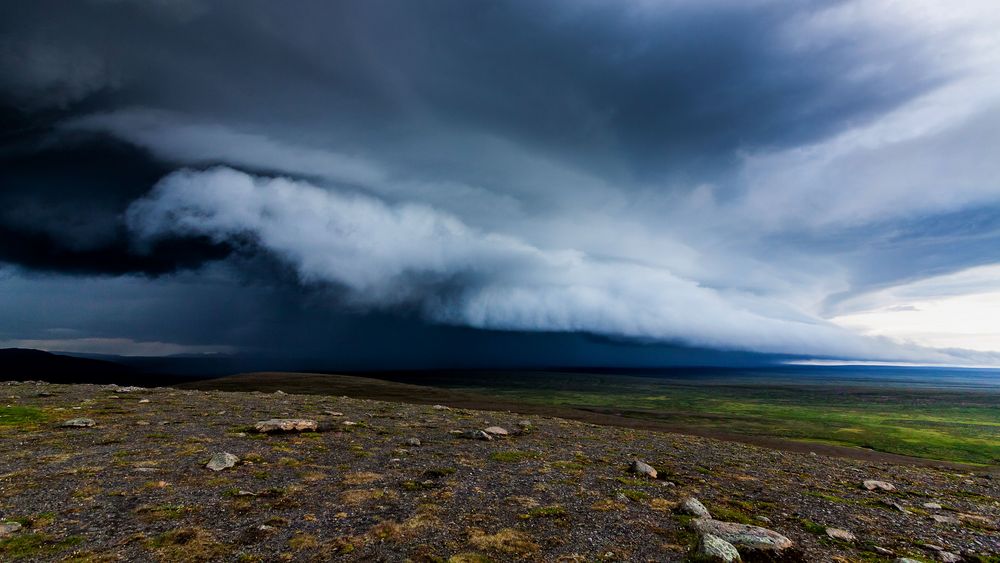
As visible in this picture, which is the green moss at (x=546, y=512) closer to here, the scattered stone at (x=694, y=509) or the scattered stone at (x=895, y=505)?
the scattered stone at (x=694, y=509)

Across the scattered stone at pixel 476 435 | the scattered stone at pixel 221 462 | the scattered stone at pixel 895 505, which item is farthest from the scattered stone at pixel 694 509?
the scattered stone at pixel 221 462

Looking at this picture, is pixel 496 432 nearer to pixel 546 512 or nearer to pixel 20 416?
pixel 546 512

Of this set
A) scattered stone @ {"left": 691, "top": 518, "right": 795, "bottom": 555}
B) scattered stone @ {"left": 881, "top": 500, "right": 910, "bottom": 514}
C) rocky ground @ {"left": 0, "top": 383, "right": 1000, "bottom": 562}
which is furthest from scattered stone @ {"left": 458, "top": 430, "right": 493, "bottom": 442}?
scattered stone @ {"left": 881, "top": 500, "right": 910, "bottom": 514}

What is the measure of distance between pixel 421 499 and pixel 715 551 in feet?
44.7

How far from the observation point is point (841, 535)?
803 inches

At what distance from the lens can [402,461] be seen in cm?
3023

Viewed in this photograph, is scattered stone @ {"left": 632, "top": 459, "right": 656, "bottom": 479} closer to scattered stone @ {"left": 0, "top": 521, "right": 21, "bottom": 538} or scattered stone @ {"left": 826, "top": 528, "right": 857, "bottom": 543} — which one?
scattered stone @ {"left": 826, "top": 528, "right": 857, "bottom": 543}

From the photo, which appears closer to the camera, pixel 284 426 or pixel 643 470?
pixel 643 470

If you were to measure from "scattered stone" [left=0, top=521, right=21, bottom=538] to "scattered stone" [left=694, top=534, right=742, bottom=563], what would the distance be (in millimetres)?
26008

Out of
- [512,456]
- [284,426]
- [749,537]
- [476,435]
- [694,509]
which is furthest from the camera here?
[476,435]

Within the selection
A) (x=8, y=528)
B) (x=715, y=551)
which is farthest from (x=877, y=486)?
(x=8, y=528)

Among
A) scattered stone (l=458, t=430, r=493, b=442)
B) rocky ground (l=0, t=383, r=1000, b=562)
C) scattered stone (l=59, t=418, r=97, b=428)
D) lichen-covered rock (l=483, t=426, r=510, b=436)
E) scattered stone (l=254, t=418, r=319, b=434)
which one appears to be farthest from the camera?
lichen-covered rock (l=483, t=426, r=510, b=436)

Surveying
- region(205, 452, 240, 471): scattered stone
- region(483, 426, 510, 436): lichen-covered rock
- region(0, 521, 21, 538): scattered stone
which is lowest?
region(483, 426, 510, 436): lichen-covered rock

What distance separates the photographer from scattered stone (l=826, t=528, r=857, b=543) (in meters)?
20.2
